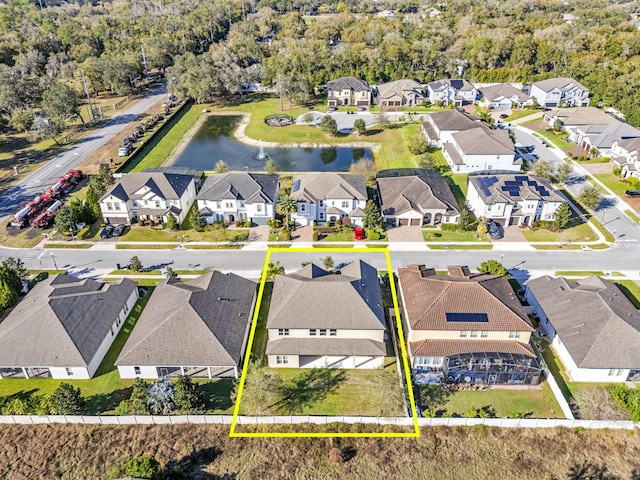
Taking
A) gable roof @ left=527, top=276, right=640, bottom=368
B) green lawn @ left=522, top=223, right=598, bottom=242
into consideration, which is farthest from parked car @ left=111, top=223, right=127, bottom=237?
green lawn @ left=522, top=223, right=598, bottom=242

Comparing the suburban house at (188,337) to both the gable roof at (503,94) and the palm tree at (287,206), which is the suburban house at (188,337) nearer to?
the palm tree at (287,206)

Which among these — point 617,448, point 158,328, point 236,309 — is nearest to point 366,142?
point 236,309

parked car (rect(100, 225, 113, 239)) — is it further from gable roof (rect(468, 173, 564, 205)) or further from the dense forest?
gable roof (rect(468, 173, 564, 205))

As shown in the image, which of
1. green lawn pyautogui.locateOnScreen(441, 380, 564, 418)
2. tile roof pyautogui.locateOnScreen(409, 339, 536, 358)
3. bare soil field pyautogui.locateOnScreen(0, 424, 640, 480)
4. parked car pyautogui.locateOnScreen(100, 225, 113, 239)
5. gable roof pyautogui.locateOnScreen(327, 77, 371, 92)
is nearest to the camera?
bare soil field pyautogui.locateOnScreen(0, 424, 640, 480)

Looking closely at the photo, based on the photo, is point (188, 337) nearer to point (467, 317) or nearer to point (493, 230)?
point (467, 317)

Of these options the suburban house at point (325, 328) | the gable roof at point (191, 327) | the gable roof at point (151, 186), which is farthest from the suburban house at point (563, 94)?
the gable roof at point (191, 327)
